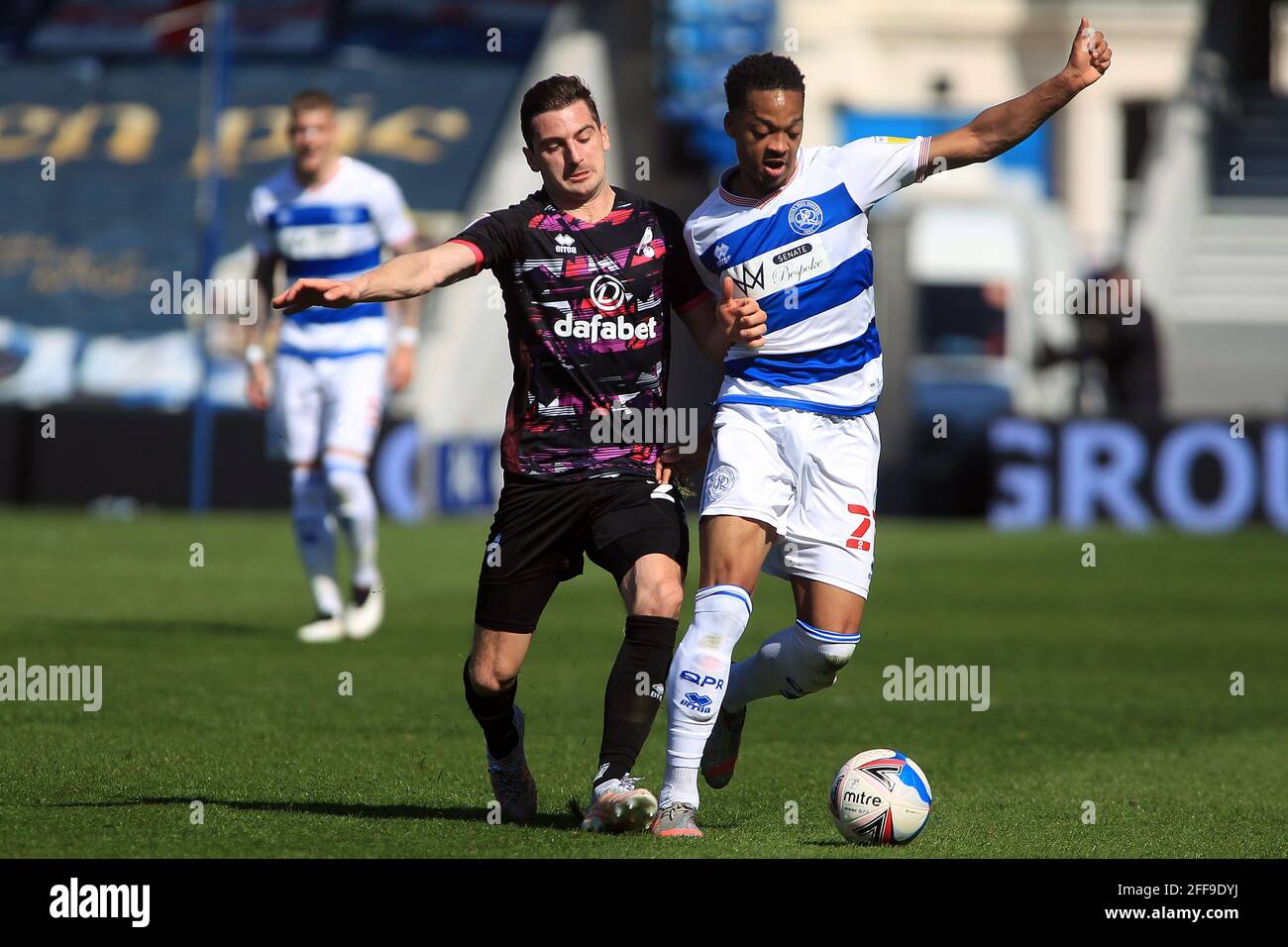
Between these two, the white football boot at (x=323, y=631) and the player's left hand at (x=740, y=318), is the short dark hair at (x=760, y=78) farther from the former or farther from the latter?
the white football boot at (x=323, y=631)

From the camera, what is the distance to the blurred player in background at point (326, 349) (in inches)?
441

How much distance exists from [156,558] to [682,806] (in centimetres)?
1098

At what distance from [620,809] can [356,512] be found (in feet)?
18.5

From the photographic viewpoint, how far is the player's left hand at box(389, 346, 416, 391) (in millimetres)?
11492

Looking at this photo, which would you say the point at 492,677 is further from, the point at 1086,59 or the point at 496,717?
the point at 1086,59

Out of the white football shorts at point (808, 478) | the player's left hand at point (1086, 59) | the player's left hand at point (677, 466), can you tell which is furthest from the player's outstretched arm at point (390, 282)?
the player's left hand at point (1086, 59)

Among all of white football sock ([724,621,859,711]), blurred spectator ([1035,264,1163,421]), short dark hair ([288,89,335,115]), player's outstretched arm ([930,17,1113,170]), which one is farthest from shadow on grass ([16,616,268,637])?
blurred spectator ([1035,264,1163,421])

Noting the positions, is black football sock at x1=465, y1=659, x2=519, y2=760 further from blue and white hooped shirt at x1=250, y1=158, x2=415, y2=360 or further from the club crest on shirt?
blue and white hooped shirt at x1=250, y1=158, x2=415, y2=360

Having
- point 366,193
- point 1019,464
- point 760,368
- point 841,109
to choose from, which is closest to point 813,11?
point 841,109

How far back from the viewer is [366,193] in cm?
1125

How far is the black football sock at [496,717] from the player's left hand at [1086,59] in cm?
242

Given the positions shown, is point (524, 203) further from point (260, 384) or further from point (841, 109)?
point (841, 109)

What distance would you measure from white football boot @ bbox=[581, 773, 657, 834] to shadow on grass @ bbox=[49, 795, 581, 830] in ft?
0.66
